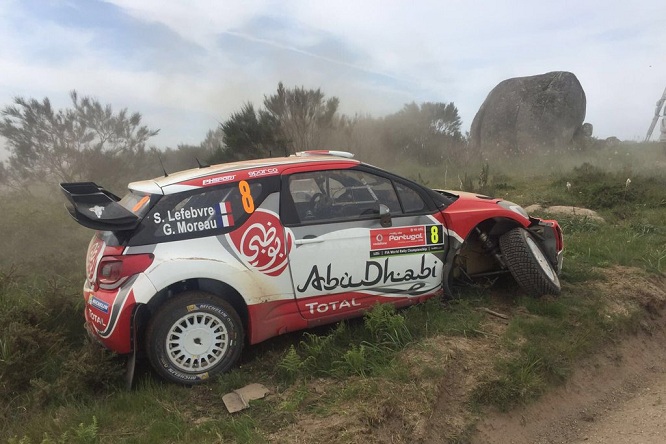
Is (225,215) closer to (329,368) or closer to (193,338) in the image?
(193,338)

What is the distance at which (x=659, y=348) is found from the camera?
4496 mm

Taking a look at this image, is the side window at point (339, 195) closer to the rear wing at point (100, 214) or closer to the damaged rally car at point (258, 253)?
the damaged rally car at point (258, 253)

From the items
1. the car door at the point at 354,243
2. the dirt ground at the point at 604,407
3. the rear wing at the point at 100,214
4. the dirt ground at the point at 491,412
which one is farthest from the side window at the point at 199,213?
the dirt ground at the point at 604,407

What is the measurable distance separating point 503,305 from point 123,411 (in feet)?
11.3

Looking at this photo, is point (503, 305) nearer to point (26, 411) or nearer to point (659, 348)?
point (659, 348)

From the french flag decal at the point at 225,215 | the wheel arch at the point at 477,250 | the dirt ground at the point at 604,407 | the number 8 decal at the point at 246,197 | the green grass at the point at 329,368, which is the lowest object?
the dirt ground at the point at 604,407

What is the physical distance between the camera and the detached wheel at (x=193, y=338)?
3459mm

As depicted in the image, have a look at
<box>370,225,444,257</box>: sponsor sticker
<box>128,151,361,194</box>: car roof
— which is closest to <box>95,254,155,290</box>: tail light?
<box>128,151,361,194</box>: car roof

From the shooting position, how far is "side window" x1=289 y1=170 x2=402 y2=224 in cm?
401

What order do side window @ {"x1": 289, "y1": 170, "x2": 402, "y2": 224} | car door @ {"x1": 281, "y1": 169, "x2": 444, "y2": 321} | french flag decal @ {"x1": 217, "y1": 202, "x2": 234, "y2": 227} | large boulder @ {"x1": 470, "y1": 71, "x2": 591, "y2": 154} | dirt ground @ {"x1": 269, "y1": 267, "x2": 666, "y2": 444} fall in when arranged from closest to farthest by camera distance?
dirt ground @ {"x1": 269, "y1": 267, "x2": 666, "y2": 444}, french flag decal @ {"x1": 217, "y1": 202, "x2": 234, "y2": 227}, car door @ {"x1": 281, "y1": 169, "x2": 444, "y2": 321}, side window @ {"x1": 289, "y1": 170, "x2": 402, "y2": 224}, large boulder @ {"x1": 470, "y1": 71, "x2": 591, "y2": 154}

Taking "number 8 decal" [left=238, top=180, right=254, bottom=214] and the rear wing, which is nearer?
the rear wing

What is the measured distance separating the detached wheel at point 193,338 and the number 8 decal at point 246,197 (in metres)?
0.74

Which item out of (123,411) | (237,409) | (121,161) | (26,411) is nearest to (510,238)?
(237,409)

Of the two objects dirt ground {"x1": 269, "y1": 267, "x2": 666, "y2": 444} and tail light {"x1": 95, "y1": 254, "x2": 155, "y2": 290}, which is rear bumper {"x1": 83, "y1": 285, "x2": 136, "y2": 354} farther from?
dirt ground {"x1": 269, "y1": 267, "x2": 666, "y2": 444}
